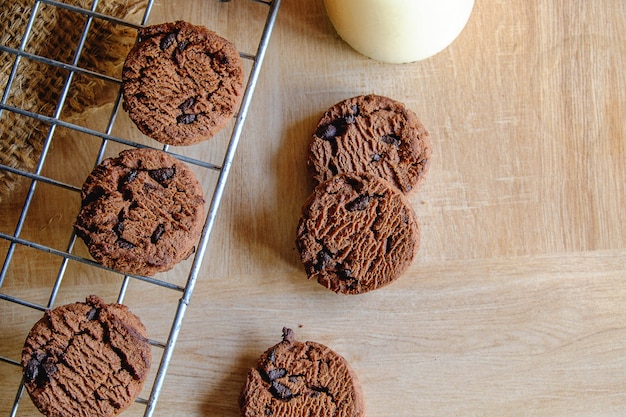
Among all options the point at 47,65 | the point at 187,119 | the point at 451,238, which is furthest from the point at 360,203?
the point at 47,65

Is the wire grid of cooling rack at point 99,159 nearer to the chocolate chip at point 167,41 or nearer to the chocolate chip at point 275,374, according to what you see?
the chocolate chip at point 167,41

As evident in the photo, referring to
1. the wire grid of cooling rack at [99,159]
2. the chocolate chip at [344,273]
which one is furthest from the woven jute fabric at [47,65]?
the chocolate chip at [344,273]

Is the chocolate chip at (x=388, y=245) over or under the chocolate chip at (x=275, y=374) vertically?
over

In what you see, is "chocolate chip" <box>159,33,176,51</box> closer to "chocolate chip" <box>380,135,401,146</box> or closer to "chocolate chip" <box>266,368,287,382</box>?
"chocolate chip" <box>380,135,401,146</box>

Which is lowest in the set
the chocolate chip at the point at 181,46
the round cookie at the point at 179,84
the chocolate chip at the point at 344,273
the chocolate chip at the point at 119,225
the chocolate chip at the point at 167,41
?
the chocolate chip at the point at 344,273

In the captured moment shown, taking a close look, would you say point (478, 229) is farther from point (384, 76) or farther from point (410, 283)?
point (384, 76)
